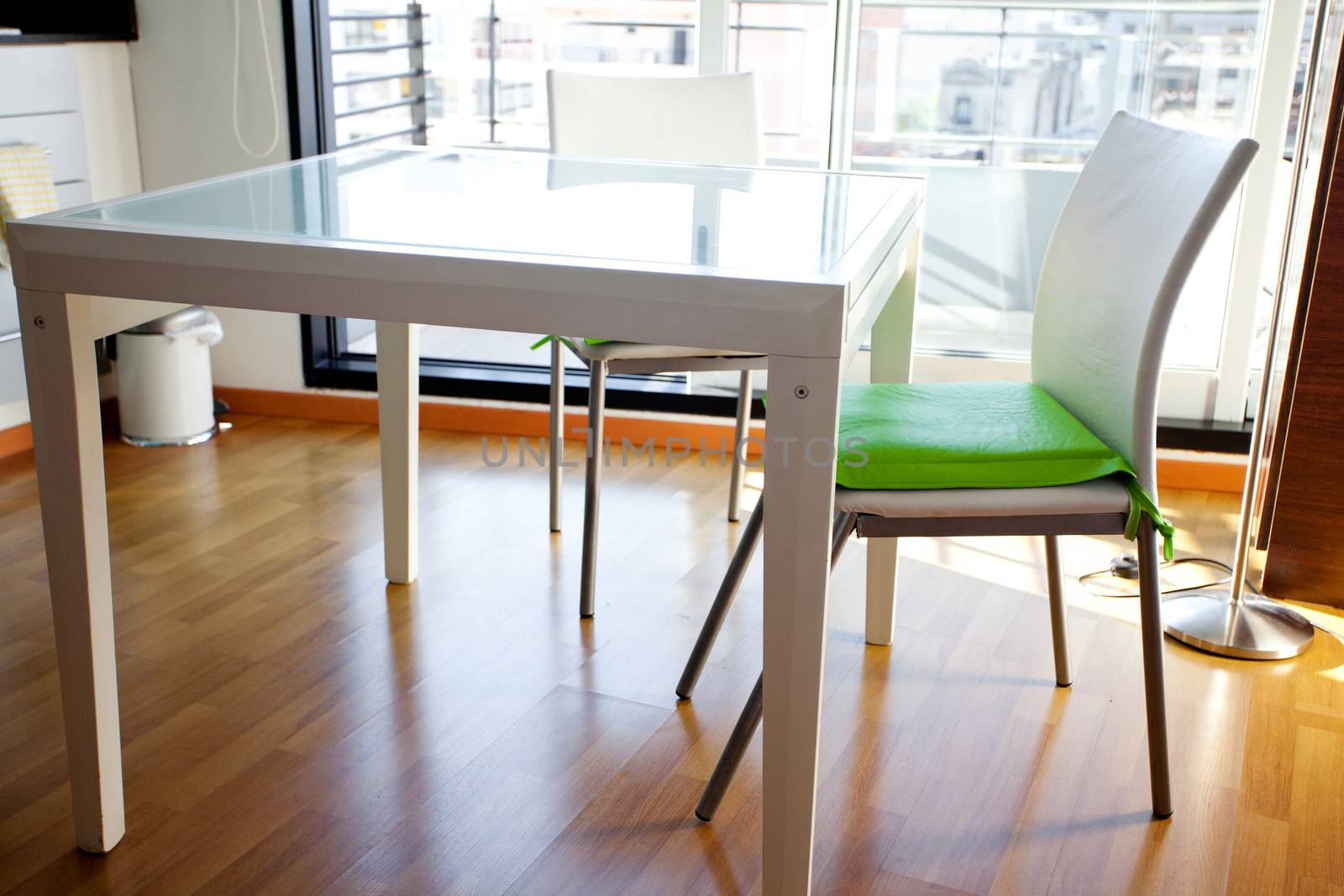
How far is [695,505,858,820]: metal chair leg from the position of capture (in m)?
1.44

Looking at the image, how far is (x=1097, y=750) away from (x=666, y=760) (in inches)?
23.4

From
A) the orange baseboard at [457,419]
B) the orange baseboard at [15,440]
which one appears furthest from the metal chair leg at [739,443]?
the orange baseboard at [15,440]

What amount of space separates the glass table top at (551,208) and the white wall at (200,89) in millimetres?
1308

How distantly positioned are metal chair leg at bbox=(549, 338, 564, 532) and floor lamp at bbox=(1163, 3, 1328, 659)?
1116 millimetres

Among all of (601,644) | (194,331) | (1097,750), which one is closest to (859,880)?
(1097,750)

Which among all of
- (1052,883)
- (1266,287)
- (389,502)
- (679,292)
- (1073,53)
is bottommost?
(1052,883)

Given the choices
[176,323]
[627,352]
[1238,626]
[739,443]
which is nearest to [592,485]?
[627,352]

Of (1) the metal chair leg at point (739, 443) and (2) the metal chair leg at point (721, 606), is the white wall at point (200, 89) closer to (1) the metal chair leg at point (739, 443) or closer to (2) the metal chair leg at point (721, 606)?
(1) the metal chair leg at point (739, 443)

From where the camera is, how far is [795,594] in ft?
3.85

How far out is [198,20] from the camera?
3010mm

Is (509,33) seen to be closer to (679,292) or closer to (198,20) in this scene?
(198,20)

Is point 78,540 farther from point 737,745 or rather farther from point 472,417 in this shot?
point 472,417

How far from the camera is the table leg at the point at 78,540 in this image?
1305 millimetres

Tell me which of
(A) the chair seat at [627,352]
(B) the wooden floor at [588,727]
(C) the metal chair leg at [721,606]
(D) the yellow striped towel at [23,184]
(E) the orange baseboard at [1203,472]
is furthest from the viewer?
(E) the orange baseboard at [1203,472]
